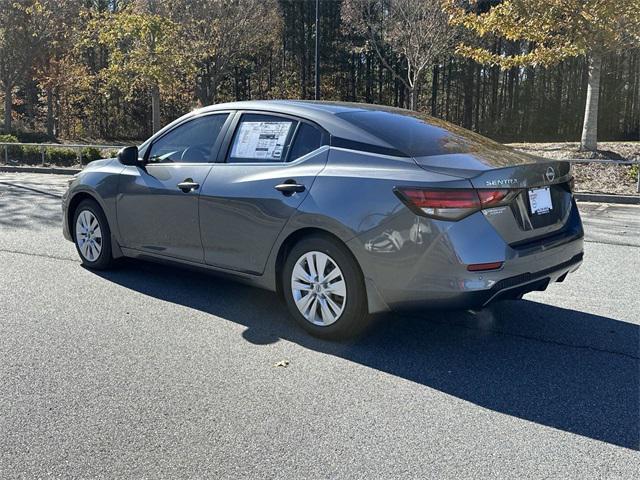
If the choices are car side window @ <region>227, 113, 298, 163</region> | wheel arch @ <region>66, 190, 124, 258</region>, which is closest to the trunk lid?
car side window @ <region>227, 113, 298, 163</region>

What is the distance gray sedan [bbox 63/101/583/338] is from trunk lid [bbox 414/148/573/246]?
12 millimetres

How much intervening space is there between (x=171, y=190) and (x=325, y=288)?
172 cm

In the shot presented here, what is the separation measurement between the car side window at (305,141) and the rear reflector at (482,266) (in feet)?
4.54

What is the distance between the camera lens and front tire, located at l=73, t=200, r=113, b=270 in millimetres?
6117

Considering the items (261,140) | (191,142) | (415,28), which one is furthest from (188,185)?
(415,28)

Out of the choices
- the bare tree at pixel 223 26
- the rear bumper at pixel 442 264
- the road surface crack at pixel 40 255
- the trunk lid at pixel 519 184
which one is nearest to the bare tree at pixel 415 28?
the bare tree at pixel 223 26

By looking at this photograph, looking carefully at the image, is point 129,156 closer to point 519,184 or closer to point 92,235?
point 92,235

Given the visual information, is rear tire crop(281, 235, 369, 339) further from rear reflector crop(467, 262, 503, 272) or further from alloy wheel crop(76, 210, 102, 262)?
alloy wheel crop(76, 210, 102, 262)

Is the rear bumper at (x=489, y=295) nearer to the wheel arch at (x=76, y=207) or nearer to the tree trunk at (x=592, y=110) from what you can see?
the wheel arch at (x=76, y=207)

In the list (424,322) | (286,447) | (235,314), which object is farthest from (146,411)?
(424,322)

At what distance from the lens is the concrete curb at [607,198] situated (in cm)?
1271

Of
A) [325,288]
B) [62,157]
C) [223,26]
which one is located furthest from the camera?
[223,26]

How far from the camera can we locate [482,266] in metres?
3.85

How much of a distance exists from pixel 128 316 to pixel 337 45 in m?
38.5
